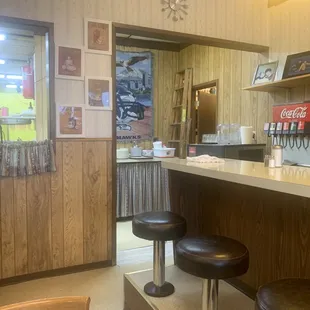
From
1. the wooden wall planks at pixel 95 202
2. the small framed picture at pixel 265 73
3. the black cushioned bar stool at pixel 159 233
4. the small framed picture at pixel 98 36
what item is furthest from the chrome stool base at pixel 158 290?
the small framed picture at pixel 265 73

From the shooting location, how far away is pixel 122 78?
18.1 ft

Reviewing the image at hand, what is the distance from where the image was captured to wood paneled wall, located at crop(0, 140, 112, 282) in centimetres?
274

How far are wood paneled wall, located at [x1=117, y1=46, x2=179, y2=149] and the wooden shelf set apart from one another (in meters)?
2.38

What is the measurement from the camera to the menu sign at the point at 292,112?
3318 millimetres

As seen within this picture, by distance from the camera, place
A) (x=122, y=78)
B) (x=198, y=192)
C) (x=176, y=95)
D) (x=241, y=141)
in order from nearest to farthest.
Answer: (x=198, y=192)
(x=241, y=141)
(x=122, y=78)
(x=176, y=95)

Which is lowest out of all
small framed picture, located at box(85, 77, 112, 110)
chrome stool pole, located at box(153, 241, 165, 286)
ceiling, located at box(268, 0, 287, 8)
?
chrome stool pole, located at box(153, 241, 165, 286)

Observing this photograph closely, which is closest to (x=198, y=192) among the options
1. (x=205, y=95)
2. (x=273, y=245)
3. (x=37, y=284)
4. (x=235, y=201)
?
(x=235, y=201)

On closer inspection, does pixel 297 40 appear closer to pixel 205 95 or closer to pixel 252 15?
pixel 252 15

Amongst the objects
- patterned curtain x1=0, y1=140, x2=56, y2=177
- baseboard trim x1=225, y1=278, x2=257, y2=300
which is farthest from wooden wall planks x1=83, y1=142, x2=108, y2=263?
baseboard trim x1=225, y1=278, x2=257, y2=300

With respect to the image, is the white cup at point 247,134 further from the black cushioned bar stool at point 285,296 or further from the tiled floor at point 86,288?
the black cushioned bar stool at point 285,296

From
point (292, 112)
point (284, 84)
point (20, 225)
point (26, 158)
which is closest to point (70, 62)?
point (26, 158)

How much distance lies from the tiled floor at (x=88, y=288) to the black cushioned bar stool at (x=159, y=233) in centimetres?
41

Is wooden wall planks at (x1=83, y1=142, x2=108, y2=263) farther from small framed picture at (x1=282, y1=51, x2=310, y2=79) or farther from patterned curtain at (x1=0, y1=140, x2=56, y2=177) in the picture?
small framed picture at (x1=282, y1=51, x2=310, y2=79)

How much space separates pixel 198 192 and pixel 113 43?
63.6 inches
